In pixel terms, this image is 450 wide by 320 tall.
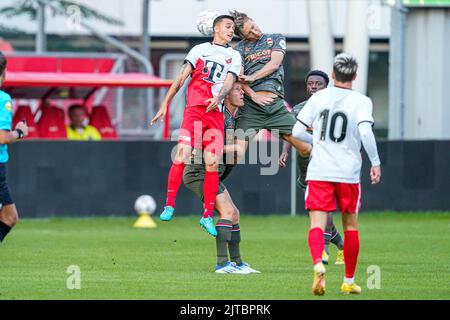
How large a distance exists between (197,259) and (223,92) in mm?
2612

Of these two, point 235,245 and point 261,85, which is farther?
point 261,85

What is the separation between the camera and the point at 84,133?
23.2 metres

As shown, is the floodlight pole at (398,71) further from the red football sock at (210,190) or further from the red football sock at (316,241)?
the red football sock at (316,241)

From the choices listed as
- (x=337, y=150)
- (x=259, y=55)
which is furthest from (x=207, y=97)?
(x=337, y=150)

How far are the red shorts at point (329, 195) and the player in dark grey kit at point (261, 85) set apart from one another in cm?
268

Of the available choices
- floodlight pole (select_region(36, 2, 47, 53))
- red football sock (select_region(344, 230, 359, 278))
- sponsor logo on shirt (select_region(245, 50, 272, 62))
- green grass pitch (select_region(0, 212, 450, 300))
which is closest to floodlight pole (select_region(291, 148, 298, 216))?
green grass pitch (select_region(0, 212, 450, 300))

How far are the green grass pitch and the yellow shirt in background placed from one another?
198cm

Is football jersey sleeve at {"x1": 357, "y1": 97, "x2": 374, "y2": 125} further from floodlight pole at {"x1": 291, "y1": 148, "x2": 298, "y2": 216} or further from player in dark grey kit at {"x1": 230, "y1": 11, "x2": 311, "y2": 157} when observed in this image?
floodlight pole at {"x1": 291, "y1": 148, "x2": 298, "y2": 216}

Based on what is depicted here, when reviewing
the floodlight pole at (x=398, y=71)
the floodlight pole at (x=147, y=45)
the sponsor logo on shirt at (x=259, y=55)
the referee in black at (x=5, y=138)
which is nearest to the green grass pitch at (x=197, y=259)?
the referee in black at (x=5, y=138)

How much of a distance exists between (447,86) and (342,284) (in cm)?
1451

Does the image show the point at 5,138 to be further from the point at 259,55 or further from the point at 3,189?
the point at 259,55

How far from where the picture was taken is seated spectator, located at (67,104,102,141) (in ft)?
75.6

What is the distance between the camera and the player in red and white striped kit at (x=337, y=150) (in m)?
10.6
